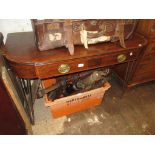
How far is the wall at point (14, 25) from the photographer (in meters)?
1.28

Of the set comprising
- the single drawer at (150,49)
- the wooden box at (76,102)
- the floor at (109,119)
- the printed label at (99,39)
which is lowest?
the floor at (109,119)

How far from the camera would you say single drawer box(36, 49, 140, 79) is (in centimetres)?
103

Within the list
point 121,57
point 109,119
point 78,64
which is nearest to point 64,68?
point 78,64

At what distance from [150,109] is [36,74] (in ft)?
4.67

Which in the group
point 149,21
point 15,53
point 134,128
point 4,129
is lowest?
point 134,128

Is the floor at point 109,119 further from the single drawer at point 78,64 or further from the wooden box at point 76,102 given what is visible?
the single drawer at point 78,64

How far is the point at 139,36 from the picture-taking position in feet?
4.47

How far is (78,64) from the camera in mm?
1102

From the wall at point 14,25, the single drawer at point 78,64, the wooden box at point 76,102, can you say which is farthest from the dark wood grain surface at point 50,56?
the wooden box at point 76,102

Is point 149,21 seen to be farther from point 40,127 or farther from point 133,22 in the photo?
point 40,127

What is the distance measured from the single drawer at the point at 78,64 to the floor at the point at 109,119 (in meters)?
0.68

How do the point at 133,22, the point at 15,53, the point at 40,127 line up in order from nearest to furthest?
the point at 15,53 < the point at 133,22 < the point at 40,127
